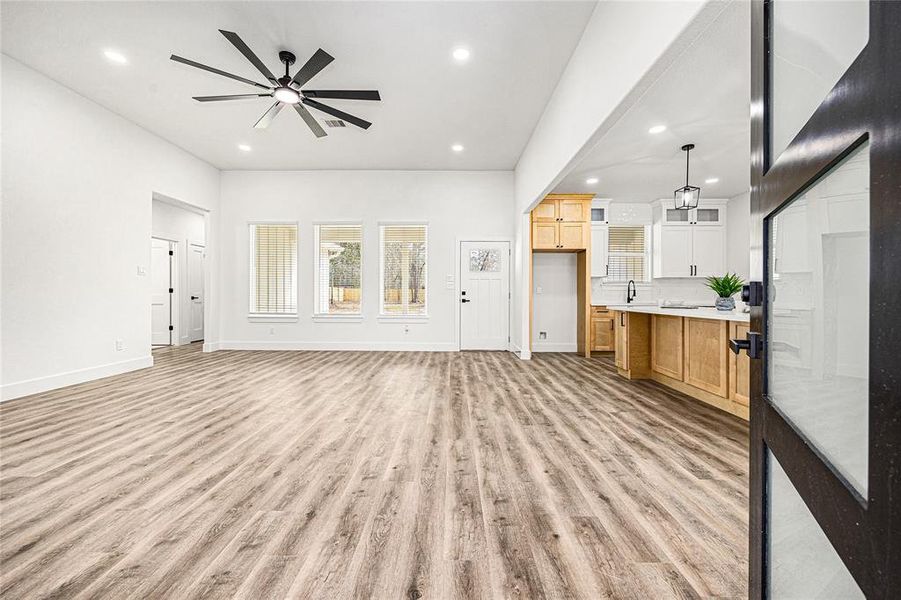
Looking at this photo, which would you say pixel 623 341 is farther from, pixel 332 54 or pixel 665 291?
pixel 332 54

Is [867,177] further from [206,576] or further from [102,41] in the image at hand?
[102,41]

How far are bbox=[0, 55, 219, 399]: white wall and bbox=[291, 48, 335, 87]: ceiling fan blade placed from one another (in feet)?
9.46

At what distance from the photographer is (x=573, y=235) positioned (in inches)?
265

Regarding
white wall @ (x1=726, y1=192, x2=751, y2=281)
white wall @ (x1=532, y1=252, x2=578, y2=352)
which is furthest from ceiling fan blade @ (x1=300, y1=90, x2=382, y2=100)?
white wall @ (x1=726, y1=192, x2=751, y2=281)

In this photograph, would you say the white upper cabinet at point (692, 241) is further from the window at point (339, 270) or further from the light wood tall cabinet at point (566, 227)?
the window at point (339, 270)

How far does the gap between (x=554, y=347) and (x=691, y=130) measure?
408 centimetres

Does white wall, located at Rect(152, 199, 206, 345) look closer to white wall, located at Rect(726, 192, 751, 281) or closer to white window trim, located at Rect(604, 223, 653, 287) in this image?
white window trim, located at Rect(604, 223, 653, 287)

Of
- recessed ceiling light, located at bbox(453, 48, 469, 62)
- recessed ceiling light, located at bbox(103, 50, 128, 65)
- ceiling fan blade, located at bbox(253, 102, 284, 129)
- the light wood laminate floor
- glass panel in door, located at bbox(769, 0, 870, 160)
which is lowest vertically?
the light wood laminate floor

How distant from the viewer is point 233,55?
3.75 meters

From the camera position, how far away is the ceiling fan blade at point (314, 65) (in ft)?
10.0

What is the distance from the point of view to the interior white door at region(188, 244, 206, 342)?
27.2 ft

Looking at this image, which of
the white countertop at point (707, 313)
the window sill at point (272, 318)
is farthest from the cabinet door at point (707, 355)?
the window sill at point (272, 318)

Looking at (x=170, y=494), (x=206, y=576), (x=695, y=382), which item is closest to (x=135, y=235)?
(x=170, y=494)

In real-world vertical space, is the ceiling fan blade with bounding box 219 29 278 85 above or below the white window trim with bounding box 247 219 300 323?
above
